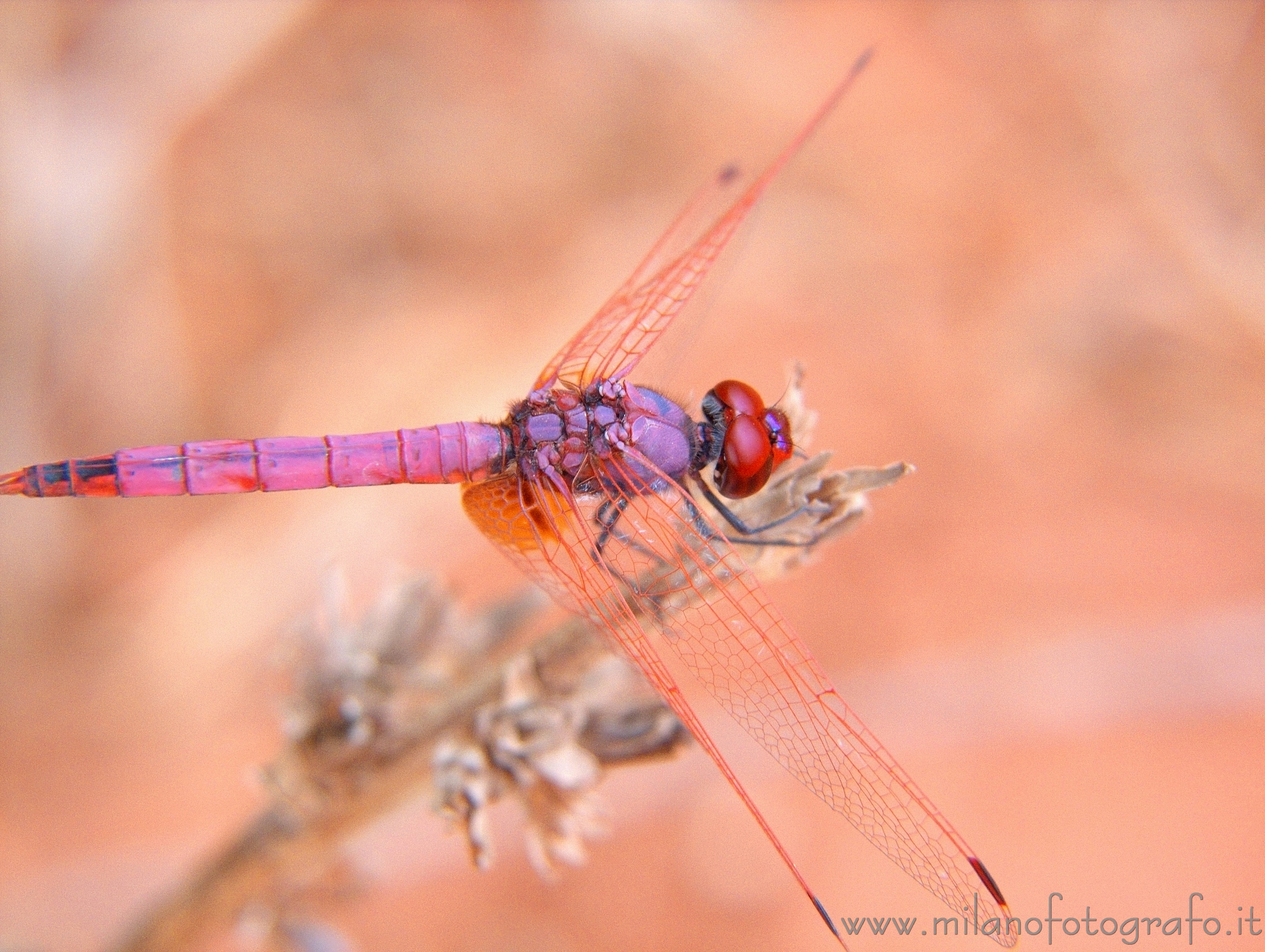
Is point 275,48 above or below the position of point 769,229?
above

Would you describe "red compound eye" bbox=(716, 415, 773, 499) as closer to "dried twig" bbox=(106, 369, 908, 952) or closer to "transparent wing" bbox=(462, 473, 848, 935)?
"dried twig" bbox=(106, 369, 908, 952)

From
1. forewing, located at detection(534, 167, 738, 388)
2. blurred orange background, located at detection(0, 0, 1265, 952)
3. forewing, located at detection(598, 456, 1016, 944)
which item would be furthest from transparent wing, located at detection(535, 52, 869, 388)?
forewing, located at detection(598, 456, 1016, 944)

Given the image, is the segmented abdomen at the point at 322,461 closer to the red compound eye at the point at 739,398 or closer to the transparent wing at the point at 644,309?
the transparent wing at the point at 644,309

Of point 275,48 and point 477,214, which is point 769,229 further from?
point 275,48

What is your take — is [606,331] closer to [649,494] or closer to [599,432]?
[599,432]

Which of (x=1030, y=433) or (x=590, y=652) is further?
(x=1030, y=433)

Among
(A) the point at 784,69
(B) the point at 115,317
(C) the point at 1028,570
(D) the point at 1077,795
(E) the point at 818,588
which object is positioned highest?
(A) the point at 784,69

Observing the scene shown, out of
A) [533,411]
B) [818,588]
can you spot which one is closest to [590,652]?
[533,411]
